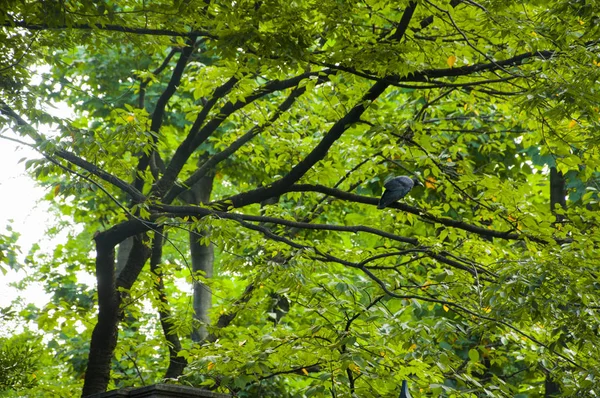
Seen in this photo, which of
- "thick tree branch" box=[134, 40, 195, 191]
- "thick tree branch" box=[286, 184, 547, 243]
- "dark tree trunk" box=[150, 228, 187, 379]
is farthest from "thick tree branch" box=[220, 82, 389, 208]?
"dark tree trunk" box=[150, 228, 187, 379]

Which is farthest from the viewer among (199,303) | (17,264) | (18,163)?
(199,303)

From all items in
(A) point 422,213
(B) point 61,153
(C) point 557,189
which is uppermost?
(C) point 557,189

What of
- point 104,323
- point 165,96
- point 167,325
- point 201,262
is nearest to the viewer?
point 165,96

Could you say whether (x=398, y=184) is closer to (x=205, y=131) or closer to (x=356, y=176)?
(x=356, y=176)

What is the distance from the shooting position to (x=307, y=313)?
6723 millimetres

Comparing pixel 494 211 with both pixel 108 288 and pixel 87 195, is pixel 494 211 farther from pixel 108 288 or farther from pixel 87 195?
pixel 87 195

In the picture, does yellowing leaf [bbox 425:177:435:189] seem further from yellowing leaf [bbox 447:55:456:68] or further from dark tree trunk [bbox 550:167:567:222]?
dark tree trunk [bbox 550:167:567:222]

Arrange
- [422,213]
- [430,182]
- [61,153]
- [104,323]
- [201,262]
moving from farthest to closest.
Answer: [201,262], [104,323], [430,182], [422,213], [61,153]

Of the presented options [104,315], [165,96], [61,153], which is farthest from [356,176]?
[61,153]

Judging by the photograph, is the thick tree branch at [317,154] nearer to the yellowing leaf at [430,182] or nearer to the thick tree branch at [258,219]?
the thick tree branch at [258,219]

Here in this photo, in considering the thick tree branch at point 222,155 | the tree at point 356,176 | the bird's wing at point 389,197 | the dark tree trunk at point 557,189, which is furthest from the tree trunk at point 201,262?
the dark tree trunk at point 557,189

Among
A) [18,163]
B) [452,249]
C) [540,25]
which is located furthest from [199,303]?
[540,25]

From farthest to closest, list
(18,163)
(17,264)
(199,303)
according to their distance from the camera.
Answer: (199,303) → (18,163) → (17,264)

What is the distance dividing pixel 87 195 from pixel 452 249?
261 inches
